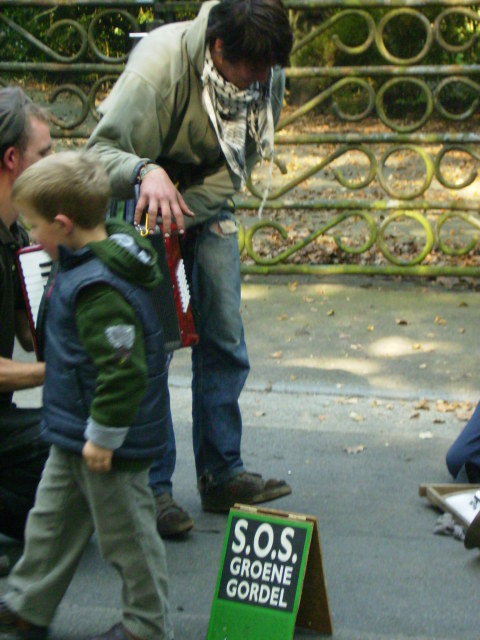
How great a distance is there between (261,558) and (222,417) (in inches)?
41.9

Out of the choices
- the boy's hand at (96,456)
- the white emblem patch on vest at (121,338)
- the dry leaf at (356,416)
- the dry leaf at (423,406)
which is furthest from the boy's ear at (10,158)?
the dry leaf at (423,406)

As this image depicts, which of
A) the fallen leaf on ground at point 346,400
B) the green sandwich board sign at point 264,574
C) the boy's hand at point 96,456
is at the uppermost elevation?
the boy's hand at point 96,456

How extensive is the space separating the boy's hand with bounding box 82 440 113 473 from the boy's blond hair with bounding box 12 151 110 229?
1.91 feet

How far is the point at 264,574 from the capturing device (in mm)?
3047

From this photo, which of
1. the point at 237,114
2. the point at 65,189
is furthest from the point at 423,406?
the point at 65,189

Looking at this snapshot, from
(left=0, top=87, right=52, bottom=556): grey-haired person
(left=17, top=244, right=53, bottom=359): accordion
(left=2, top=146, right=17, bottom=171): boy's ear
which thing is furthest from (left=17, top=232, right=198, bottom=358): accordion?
(left=2, top=146, right=17, bottom=171): boy's ear

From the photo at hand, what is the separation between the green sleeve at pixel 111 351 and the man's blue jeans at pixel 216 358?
47.8 inches

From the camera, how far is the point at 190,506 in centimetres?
421

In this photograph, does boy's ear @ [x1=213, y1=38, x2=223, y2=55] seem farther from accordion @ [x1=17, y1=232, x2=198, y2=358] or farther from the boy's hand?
the boy's hand

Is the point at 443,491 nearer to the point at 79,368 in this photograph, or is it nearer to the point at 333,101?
the point at 79,368

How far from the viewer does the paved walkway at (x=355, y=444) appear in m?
3.40

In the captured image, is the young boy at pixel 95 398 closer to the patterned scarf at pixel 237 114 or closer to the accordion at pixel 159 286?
the accordion at pixel 159 286

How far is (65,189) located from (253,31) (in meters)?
1.06

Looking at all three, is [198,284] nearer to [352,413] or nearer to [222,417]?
[222,417]
